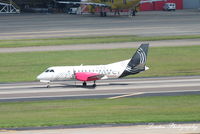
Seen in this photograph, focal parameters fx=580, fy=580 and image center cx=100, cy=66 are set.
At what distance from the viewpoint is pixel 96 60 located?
239 ft

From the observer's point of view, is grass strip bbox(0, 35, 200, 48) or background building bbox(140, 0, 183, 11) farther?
background building bbox(140, 0, 183, 11)

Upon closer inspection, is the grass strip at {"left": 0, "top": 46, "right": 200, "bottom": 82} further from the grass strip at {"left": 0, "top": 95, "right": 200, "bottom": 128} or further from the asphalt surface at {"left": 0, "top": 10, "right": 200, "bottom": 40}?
the asphalt surface at {"left": 0, "top": 10, "right": 200, "bottom": 40}

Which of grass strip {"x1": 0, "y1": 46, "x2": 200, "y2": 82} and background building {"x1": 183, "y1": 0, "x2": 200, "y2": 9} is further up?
background building {"x1": 183, "y1": 0, "x2": 200, "y2": 9}

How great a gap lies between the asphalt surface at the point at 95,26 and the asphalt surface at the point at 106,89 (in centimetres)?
3883

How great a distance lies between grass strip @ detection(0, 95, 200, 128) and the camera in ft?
133

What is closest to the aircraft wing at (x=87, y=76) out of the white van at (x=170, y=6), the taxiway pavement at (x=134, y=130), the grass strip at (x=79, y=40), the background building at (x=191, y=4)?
the taxiway pavement at (x=134, y=130)

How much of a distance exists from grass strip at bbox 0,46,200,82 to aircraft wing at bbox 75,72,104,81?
8.41 m

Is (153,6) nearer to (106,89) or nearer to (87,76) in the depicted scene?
(87,76)

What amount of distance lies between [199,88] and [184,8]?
10876 centimetres

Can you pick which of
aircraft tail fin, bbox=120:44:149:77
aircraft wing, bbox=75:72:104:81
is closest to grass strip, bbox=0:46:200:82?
aircraft tail fin, bbox=120:44:149:77

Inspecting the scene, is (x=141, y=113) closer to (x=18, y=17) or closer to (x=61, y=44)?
(x=61, y=44)

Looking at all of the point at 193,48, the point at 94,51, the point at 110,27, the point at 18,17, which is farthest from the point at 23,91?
the point at 18,17

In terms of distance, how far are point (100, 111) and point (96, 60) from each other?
2900cm

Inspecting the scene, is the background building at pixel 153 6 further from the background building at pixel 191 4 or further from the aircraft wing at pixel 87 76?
the aircraft wing at pixel 87 76
